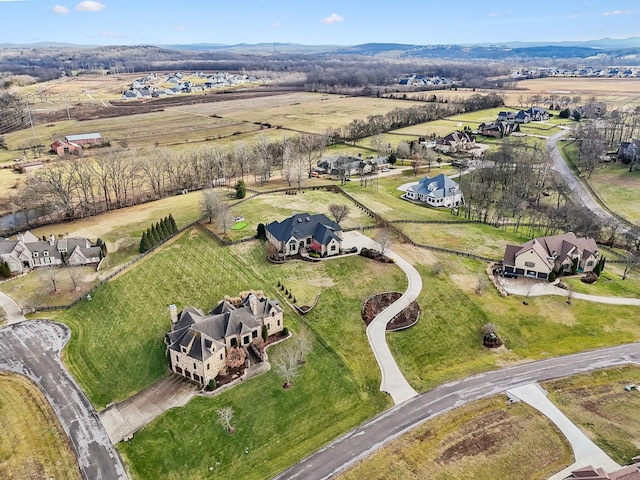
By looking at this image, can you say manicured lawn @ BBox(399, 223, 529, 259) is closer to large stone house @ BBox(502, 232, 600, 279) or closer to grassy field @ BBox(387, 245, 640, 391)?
large stone house @ BBox(502, 232, 600, 279)

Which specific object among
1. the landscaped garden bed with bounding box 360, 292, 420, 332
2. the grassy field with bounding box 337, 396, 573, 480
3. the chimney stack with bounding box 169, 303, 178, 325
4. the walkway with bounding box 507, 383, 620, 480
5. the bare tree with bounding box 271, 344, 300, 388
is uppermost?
the chimney stack with bounding box 169, 303, 178, 325

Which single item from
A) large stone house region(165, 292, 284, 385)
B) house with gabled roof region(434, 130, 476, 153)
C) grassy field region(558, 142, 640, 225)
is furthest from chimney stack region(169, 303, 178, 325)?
house with gabled roof region(434, 130, 476, 153)

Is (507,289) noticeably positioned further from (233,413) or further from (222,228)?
(222,228)

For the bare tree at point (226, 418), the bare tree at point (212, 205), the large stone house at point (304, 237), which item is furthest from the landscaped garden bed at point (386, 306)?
the bare tree at point (212, 205)

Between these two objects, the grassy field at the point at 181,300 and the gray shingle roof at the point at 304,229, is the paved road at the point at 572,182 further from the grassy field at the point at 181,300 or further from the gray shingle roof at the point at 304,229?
the gray shingle roof at the point at 304,229

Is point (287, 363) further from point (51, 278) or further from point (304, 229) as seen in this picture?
point (51, 278)

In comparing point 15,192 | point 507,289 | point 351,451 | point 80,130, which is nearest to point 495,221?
point 507,289

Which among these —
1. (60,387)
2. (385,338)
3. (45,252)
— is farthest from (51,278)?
(385,338)
